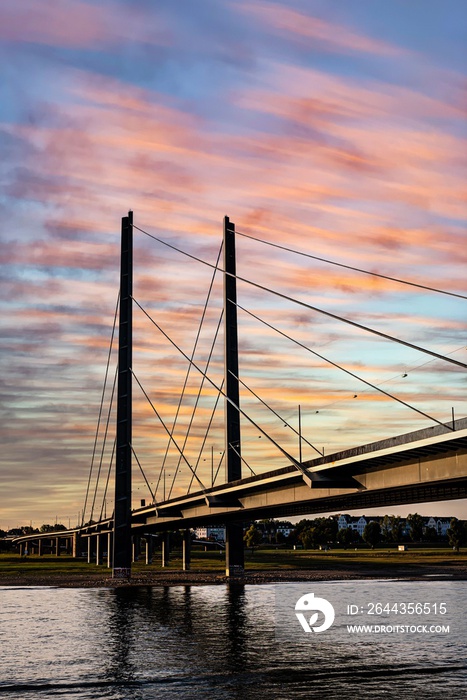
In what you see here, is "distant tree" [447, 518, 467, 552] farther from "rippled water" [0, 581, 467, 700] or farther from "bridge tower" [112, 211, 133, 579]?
"rippled water" [0, 581, 467, 700]

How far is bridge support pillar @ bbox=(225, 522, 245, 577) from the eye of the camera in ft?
279

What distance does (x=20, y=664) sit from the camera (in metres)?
32.0

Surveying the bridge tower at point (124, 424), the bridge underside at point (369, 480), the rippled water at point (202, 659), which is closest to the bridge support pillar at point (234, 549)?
the bridge tower at point (124, 424)

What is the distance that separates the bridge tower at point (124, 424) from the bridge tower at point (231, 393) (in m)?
9.89

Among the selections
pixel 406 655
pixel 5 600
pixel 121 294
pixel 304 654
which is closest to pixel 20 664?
pixel 304 654

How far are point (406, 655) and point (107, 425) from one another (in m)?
64.5

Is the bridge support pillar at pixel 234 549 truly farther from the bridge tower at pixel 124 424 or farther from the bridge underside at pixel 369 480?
the bridge underside at pixel 369 480

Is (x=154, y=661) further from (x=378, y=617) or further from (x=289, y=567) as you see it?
(x=289, y=567)

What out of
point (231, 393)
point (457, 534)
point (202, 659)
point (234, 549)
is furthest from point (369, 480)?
point (457, 534)

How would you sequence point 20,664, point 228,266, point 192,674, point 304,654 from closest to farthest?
point 192,674
point 20,664
point 304,654
point 228,266

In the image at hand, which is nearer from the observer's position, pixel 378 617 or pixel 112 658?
pixel 112 658

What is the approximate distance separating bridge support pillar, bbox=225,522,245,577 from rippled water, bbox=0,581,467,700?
95.6ft

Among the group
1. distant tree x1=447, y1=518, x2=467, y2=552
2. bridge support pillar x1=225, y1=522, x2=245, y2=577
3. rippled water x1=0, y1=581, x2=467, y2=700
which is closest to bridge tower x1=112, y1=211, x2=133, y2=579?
bridge support pillar x1=225, y1=522, x2=245, y2=577

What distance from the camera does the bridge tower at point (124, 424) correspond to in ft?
273
